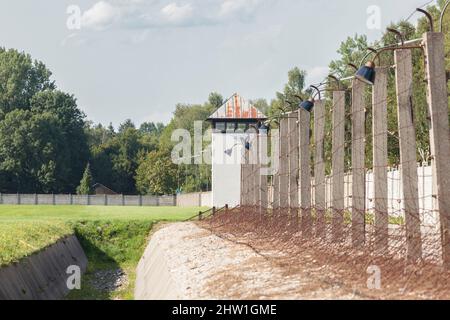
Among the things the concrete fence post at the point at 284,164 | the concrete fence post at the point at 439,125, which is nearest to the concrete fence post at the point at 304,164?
the concrete fence post at the point at 284,164

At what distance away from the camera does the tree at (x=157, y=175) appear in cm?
13875

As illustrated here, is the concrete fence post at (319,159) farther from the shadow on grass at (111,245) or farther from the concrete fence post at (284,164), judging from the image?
the shadow on grass at (111,245)

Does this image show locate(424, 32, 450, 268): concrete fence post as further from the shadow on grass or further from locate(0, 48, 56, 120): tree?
locate(0, 48, 56, 120): tree

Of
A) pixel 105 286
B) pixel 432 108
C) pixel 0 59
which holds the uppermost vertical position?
pixel 0 59

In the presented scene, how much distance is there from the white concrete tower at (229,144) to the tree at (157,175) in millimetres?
53219

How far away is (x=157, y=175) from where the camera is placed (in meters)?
139

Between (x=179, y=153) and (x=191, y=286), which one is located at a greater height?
(x=179, y=153)

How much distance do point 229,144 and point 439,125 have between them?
2616 inches

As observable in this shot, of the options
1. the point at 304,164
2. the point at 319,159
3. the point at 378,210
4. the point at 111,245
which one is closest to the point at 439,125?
the point at 378,210

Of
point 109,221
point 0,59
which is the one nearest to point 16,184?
point 0,59

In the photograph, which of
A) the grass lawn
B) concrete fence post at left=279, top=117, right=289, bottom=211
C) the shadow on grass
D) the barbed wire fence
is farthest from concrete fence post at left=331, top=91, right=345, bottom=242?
the shadow on grass

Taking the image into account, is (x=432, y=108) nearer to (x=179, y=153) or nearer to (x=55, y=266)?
(x=55, y=266)
